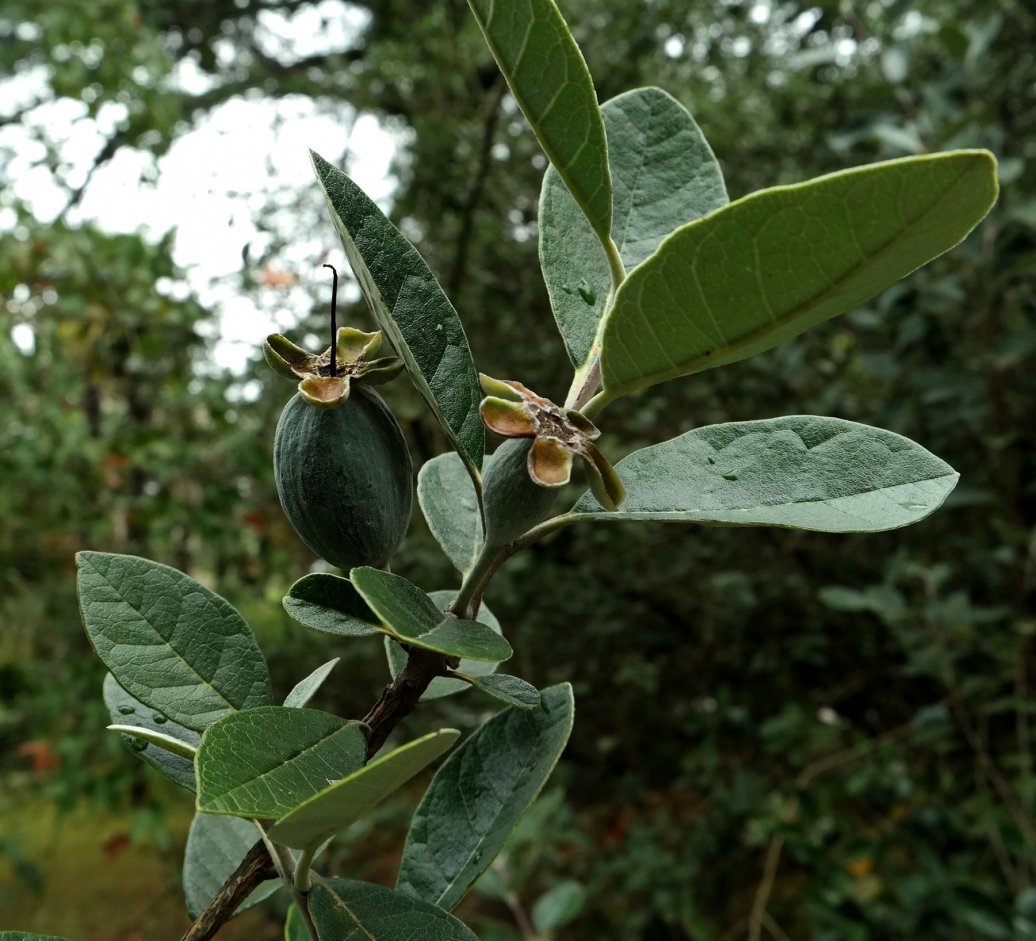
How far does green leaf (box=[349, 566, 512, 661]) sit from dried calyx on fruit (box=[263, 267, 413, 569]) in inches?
1.7

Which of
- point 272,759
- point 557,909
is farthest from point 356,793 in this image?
point 557,909

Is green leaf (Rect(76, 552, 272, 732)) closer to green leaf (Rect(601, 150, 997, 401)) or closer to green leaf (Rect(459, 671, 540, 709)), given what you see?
green leaf (Rect(459, 671, 540, 709))

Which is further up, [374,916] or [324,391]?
[324,391]

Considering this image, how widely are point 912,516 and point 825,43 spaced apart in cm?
232

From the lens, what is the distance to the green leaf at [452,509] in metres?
0.47

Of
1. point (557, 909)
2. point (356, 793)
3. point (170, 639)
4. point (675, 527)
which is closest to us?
point (356, 793)

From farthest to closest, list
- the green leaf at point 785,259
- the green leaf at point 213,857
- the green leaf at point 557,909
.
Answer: the green leaf at point 557,909 < the green leaf at point 213,857 < the green leaf at point 785,259

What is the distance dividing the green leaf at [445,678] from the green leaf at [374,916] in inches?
3.2

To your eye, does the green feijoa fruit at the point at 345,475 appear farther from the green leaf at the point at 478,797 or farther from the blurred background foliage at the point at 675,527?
the blurred background foliage at the point at 675,527

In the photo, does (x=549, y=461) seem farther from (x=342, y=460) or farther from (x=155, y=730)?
(x=155, y=730)

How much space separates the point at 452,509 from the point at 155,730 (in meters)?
0.17

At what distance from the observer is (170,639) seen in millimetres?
416

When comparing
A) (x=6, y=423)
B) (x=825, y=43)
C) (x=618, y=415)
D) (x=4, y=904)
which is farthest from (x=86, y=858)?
(x=825, y=43)

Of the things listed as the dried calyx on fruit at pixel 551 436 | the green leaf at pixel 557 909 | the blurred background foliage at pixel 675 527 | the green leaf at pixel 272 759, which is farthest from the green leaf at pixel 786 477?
the blurred background foliage at pixel 675 527
